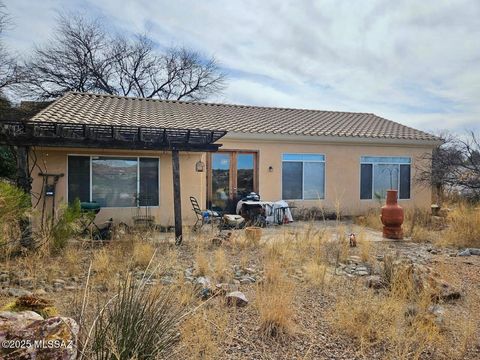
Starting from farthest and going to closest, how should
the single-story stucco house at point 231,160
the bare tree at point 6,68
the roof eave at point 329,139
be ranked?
the bare tree at point 6,68 → the roof eave at point 329,139 → the single-story stucco house at point 231,160

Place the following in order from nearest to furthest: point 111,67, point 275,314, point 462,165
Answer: point 275,314 → point 462,165 → point 111,67

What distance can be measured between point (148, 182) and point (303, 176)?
5.87 m

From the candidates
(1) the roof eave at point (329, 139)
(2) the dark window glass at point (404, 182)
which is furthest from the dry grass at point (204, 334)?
(2) the dark window glass at point (404, 182)

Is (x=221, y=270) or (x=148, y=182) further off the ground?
(x=148, y=182)

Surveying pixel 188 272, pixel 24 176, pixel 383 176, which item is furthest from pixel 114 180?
pixel 383 176

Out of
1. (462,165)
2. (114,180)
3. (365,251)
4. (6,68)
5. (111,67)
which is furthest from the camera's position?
(111,67)

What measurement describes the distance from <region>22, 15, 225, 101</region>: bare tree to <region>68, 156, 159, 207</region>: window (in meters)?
13.6

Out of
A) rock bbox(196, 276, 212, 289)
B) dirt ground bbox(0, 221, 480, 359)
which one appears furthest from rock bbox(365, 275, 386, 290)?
rock bbox(196, 276, 212, 289)

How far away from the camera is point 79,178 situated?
34.1 feet

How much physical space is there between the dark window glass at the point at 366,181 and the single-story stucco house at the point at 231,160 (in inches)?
1.6

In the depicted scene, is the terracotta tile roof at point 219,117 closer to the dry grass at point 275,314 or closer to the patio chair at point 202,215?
the patio chair at point 202,215

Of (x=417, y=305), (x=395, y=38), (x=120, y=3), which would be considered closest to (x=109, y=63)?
(x=120, y=3)

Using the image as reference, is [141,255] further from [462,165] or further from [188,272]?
[462,165]

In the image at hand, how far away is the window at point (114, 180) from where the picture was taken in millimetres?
10383
